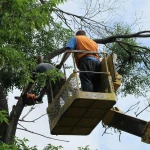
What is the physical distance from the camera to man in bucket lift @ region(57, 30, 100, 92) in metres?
6.48

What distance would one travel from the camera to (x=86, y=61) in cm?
659

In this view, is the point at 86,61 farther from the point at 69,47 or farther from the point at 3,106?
the point at 3,106

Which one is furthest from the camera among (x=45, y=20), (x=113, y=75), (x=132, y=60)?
(x=132, y=60)

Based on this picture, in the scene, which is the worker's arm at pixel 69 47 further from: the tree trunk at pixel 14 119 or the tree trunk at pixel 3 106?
the tree trunk at pixel 3 106

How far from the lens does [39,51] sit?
10797 millimetres

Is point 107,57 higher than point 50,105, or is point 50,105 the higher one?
point 107,57

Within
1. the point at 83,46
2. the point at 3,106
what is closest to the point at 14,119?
the point at 3,106

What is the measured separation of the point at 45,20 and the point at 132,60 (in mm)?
5167

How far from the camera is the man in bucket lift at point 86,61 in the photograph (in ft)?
21.3

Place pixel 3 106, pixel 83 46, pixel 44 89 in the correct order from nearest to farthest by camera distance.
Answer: pixel 83 46
pixel 44 89
pixel 3 106

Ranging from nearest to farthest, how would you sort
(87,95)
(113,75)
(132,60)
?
(87,95) < (113,75) < (132,60)

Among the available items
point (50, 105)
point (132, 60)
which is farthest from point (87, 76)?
point (132, 60)

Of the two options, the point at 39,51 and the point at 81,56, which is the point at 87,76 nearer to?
the point at 81,56

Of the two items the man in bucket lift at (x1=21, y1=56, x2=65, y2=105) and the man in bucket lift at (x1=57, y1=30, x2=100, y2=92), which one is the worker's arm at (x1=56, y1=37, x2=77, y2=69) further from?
the man in bucket lift at (x1=21, y1=56, x2=65, y2=105)
